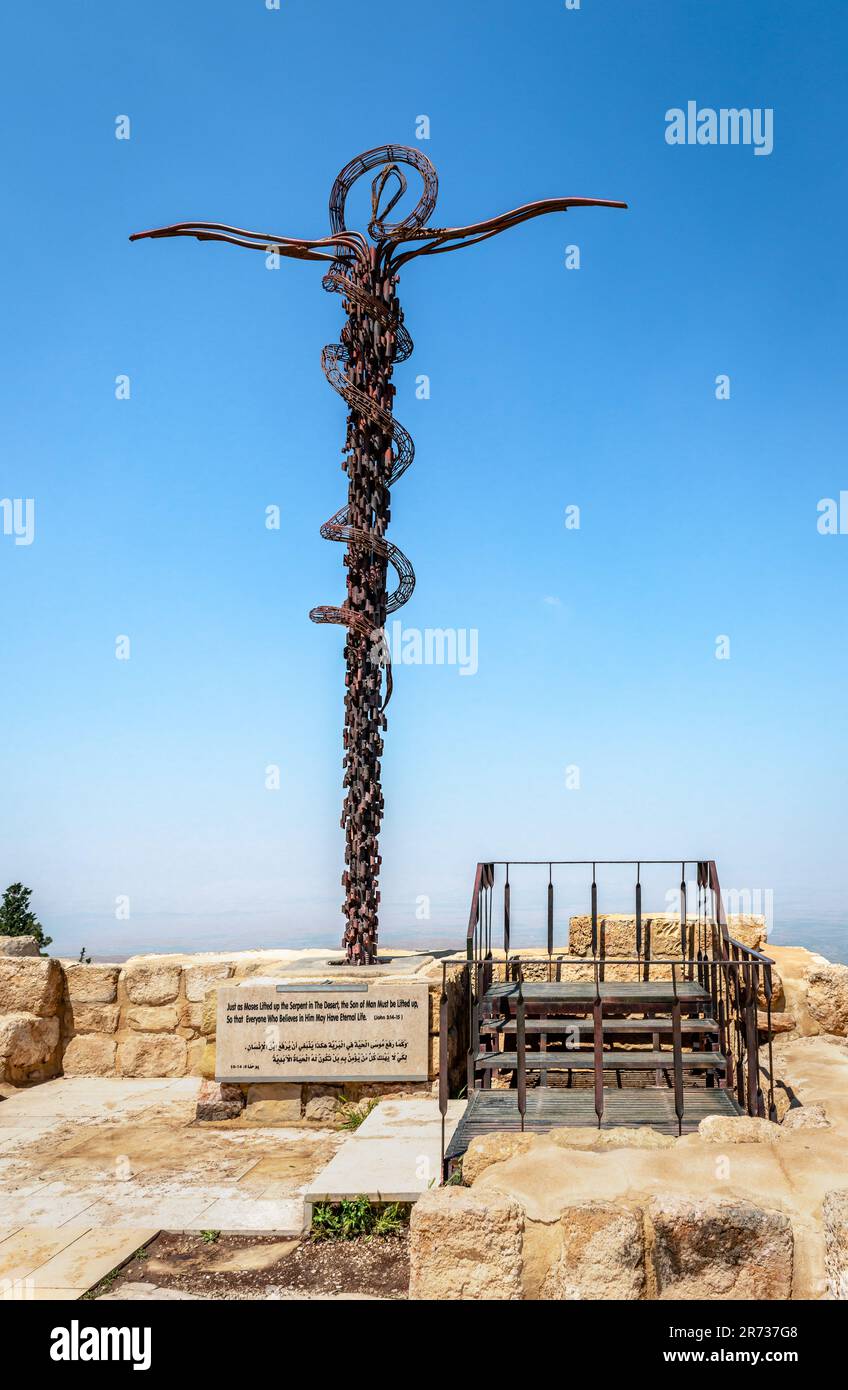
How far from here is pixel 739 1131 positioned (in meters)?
4.99

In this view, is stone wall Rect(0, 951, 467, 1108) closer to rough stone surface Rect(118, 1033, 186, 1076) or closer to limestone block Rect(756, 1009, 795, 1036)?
rough stone surface Rect(118, 1033, 186, 1076)

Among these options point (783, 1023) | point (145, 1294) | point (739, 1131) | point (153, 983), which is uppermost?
point (739, 1131)

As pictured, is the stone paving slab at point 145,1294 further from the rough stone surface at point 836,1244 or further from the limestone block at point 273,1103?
the limestone block at point 273,1103

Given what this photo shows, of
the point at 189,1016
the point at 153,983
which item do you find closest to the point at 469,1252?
the point at 189,1016

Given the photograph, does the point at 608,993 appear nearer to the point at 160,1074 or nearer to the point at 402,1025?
the point at 402,1025

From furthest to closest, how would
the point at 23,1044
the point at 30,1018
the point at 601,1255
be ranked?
the point at 30,1018 → the point at 23,1044 → the point at 601,1255

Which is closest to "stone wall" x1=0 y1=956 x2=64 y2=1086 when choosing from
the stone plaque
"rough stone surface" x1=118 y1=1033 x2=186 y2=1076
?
"rough stone surface" x1=118 y1=1033 x2=186 y2=1076

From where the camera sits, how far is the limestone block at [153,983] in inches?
417

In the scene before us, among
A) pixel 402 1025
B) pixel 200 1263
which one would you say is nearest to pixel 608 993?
pixel 402 1025

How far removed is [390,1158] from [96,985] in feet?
17.2

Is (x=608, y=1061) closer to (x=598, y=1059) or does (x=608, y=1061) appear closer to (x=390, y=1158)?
(x=598, y=1059)

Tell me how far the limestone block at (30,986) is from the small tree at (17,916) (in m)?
8.16

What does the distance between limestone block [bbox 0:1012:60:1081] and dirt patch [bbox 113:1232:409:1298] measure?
197 inches
